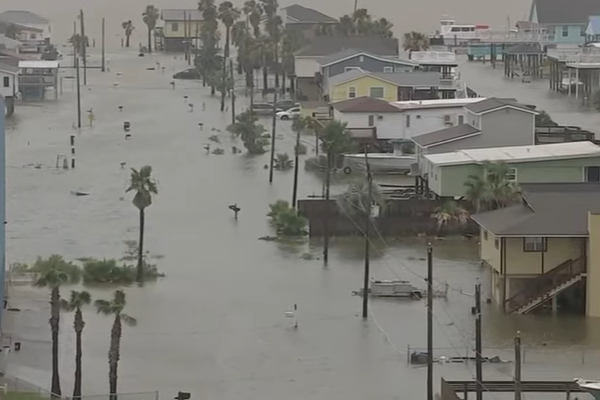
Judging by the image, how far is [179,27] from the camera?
70.2 metres

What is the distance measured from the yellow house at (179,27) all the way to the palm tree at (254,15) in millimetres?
4998

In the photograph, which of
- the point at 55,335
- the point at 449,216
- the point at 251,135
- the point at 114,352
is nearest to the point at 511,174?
the point at 449,216

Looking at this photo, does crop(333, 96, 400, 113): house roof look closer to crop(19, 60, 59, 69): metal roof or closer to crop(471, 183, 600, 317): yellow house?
crop(471, 183, 600, 317): yellow house

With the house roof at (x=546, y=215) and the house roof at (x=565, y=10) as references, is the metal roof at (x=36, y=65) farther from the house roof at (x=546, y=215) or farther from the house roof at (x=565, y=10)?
the house roof at (x=546, y=215)

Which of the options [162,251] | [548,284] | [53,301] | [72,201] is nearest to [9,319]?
[53,301]

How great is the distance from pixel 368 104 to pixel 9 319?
58.8ft

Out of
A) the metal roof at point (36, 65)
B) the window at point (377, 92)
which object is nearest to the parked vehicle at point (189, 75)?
the metal roof at point (36, 65)

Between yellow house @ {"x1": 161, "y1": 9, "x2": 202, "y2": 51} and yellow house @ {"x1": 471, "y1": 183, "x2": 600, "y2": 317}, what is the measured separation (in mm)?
49480

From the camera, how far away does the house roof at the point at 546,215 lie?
2009 centimetres

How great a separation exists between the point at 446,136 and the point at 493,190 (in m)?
8.03

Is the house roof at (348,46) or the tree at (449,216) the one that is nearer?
the tree at (449,216)

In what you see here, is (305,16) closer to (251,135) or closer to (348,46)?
(348,46)

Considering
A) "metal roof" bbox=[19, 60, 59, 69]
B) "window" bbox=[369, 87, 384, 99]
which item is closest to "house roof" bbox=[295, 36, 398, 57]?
"metal roof" bbox=[19, 60, 59, 69]

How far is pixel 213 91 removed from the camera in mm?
51562
